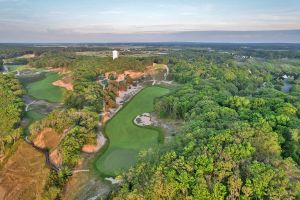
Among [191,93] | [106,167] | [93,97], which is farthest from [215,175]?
[93,97]

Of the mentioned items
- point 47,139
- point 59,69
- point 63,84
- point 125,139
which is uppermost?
point 59,69

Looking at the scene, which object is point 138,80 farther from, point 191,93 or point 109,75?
point 191,93

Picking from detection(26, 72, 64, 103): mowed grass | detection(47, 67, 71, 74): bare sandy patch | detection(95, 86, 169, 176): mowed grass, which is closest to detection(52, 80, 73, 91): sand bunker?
detection(26, 72, 64, 103): mowed grass

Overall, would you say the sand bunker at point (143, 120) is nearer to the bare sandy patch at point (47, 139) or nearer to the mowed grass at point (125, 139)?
the mowed grass at point (125, 139)

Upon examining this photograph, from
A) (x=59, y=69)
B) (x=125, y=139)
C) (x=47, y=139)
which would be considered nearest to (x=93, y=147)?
(x=125, y=139)

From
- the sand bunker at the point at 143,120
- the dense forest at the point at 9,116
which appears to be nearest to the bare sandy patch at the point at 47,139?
the dense forest at the point at 9,116

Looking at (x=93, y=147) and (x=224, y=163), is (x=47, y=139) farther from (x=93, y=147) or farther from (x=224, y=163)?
(x=224, y=163)
